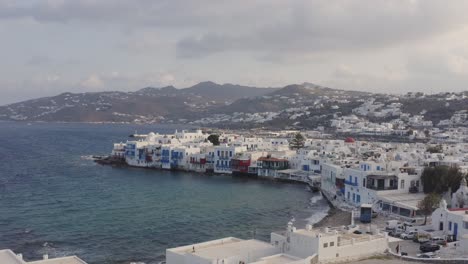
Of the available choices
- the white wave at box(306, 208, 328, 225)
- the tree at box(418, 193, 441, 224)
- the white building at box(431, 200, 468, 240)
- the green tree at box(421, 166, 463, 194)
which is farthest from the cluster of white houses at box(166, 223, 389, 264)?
the green tree at box(421, 166, 463, 194)

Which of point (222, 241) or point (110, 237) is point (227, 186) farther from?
point (222, 241)

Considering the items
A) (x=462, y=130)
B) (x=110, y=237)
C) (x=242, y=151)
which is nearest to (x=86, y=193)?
(x=110, y=237)

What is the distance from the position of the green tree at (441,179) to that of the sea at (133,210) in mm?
6725

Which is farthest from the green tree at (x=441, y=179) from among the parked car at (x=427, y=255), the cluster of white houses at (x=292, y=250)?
the cluster of white houses at (x=292, y=250)

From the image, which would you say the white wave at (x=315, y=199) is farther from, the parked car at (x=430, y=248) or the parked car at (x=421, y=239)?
the parked car at (x=430, y=248)

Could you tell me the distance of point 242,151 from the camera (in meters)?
59.5

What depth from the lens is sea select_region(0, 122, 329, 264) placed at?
27344mm

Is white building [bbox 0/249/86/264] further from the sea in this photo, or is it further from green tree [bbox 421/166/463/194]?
green tree [bbox 421/166/463/194]

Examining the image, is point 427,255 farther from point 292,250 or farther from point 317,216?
point 317,216

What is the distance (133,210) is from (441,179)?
1932 centimetres

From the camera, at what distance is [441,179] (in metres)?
33.3

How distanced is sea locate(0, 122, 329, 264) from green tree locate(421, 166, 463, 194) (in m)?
6.72

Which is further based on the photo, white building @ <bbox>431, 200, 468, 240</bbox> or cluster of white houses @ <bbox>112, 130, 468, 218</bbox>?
cluster of white houses @ <bbox>112, 130, 468, 218</bbox>

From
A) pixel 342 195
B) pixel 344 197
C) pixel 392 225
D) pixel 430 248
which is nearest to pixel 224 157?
pixel 342 195
